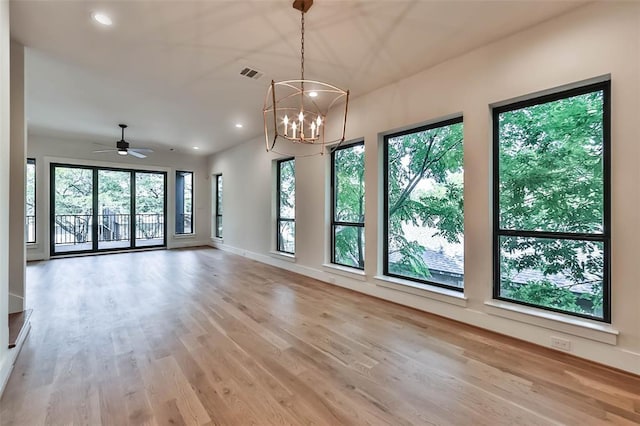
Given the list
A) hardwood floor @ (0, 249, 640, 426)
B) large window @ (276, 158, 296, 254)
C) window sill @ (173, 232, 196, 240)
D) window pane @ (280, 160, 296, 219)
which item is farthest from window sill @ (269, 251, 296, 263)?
window sill @ (173, 232, 196, 240)

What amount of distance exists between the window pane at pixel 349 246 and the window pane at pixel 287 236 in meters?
1.23

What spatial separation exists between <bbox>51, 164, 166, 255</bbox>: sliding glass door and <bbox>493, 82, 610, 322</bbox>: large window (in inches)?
351

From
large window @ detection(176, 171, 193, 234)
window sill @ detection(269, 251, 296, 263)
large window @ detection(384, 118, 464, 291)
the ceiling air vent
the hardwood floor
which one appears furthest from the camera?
large window @ detection(176, 171, 193, 234)

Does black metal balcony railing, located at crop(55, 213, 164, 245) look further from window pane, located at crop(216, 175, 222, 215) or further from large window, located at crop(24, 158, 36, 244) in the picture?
window pane, located at crop(216, 175, 222, 215)

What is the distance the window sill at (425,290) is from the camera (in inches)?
127

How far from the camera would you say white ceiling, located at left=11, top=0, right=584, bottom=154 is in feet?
8.08

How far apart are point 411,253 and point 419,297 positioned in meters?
0.59

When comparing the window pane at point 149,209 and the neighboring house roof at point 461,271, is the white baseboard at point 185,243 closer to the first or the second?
the window pane at point 149,209

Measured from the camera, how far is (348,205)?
469 centimetres

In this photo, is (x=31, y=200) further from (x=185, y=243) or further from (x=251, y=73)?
(x=251, y=73)

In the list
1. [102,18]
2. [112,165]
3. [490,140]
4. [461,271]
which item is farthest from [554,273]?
[112,165]

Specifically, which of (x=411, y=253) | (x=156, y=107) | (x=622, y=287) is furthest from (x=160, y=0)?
(x=622, y=287)

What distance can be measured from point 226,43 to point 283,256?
13.2ft

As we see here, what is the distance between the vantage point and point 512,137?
2.96 metres
